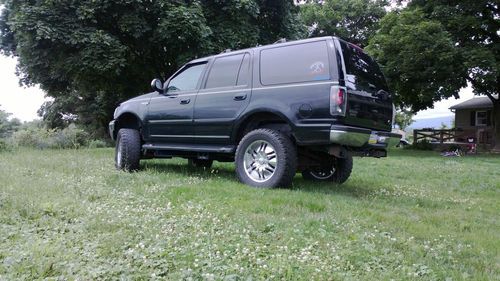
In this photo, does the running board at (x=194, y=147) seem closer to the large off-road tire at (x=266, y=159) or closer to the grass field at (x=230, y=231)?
the large off-road tire at (x=266, y=159)

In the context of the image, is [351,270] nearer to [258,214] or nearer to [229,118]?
[258,214]

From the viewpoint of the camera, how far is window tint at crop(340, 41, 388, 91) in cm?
536

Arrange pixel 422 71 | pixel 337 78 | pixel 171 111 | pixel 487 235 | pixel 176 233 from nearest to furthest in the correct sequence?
pixel 176 233 < pixel 487 235 < pixel 337 78 < pixel 171 111 < pixel 422 71

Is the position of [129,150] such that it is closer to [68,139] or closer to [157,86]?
[157,86]

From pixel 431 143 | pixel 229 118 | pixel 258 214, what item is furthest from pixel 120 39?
pixel 431 143

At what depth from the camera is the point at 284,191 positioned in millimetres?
5277

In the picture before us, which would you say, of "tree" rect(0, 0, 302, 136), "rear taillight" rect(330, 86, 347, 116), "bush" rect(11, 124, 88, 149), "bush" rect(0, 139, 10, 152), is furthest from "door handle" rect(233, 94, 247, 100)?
"bush" rect(11, 124, 88, 149)

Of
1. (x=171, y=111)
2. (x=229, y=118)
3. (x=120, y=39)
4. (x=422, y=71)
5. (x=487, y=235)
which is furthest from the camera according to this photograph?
(x=422, y=71)

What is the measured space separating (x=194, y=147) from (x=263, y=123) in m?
1.22

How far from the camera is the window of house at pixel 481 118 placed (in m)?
28.5

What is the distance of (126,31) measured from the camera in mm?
12547

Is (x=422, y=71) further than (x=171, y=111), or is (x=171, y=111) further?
(x=422, y=71)

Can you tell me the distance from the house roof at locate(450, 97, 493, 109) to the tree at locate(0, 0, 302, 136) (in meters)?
19.1

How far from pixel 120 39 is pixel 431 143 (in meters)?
17.5
